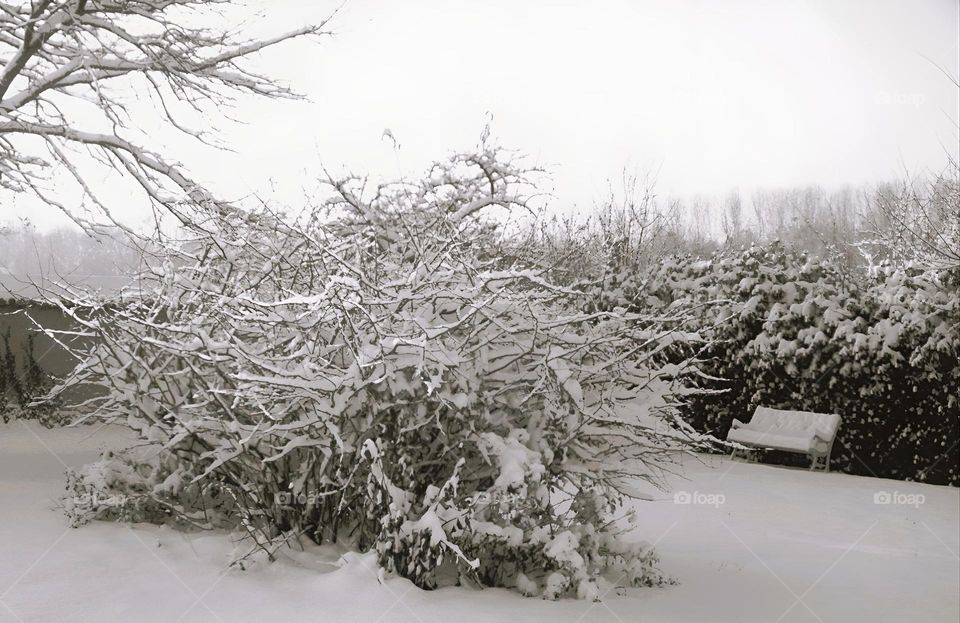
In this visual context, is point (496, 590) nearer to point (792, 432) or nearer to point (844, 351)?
point (792, 432)

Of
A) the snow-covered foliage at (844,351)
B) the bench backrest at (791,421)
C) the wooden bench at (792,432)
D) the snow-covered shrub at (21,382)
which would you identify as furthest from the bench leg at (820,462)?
the snow-covered shrub at (21,382)

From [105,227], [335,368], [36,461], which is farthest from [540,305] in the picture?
[105,227]

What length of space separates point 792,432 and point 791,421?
0.20 m

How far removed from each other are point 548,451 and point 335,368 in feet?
3.72

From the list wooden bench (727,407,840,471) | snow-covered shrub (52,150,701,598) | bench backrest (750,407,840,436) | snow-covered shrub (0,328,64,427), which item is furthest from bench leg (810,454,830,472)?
snow-covered shrub (0,328,64,427)

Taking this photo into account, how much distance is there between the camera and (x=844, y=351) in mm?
10664

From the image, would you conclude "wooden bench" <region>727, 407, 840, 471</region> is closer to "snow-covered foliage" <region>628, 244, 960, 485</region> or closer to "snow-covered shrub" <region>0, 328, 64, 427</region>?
"snow-covered foliage" <region>628, 244, 960, 485</region>

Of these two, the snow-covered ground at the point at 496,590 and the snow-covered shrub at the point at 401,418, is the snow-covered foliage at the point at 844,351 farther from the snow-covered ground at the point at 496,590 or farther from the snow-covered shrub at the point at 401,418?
the snow-covered shrub at the point at 401,418

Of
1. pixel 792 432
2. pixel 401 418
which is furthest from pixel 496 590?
pixel 792 432

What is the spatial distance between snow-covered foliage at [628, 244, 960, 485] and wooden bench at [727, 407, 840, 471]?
317mm

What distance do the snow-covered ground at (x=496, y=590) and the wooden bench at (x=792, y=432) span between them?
6.91 feet

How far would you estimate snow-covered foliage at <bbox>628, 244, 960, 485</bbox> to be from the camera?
33.4ft

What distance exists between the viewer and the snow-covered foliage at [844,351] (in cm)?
1019

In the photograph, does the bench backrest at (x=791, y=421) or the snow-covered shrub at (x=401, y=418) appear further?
the bench backrest at (x=791, y=421)
